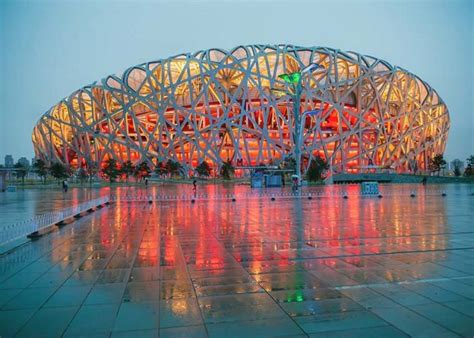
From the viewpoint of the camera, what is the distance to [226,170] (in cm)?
6675

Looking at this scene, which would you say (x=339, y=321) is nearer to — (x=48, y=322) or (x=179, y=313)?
(x=179, y=313)

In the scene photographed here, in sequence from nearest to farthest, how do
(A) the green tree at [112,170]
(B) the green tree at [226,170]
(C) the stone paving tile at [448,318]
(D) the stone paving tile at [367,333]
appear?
1. (D) the stone paving tile at [367,333]
2. (C) the stone paving tile at [448,318]
3. (B) the green tree at [226,170]
4. (A) the green tree at [112,170]

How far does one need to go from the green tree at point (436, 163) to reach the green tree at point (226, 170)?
120 feet

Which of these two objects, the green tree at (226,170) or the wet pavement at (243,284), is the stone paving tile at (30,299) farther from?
the green tree at (226,170)

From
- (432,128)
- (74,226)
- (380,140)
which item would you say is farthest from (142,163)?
(74,226)

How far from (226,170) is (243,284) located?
199ft

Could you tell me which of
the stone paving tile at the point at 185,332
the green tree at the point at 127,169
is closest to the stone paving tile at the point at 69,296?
the stone paving tile at the point at 185,332

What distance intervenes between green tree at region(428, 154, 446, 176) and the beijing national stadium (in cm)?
269

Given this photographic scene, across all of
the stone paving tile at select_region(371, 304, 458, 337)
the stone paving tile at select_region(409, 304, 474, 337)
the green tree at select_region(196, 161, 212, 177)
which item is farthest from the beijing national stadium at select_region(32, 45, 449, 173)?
the stone paving tile at select_region(371, 304, 458, 337)

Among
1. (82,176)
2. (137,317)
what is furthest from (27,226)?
(82,176)

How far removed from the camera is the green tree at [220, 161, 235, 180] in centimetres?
6646

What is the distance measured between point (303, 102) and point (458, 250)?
6587cm

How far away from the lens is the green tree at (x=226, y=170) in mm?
66456

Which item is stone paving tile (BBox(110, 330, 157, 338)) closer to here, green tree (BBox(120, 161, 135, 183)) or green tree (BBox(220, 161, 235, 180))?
green tree (BBox(220, 161, 235, 180))
